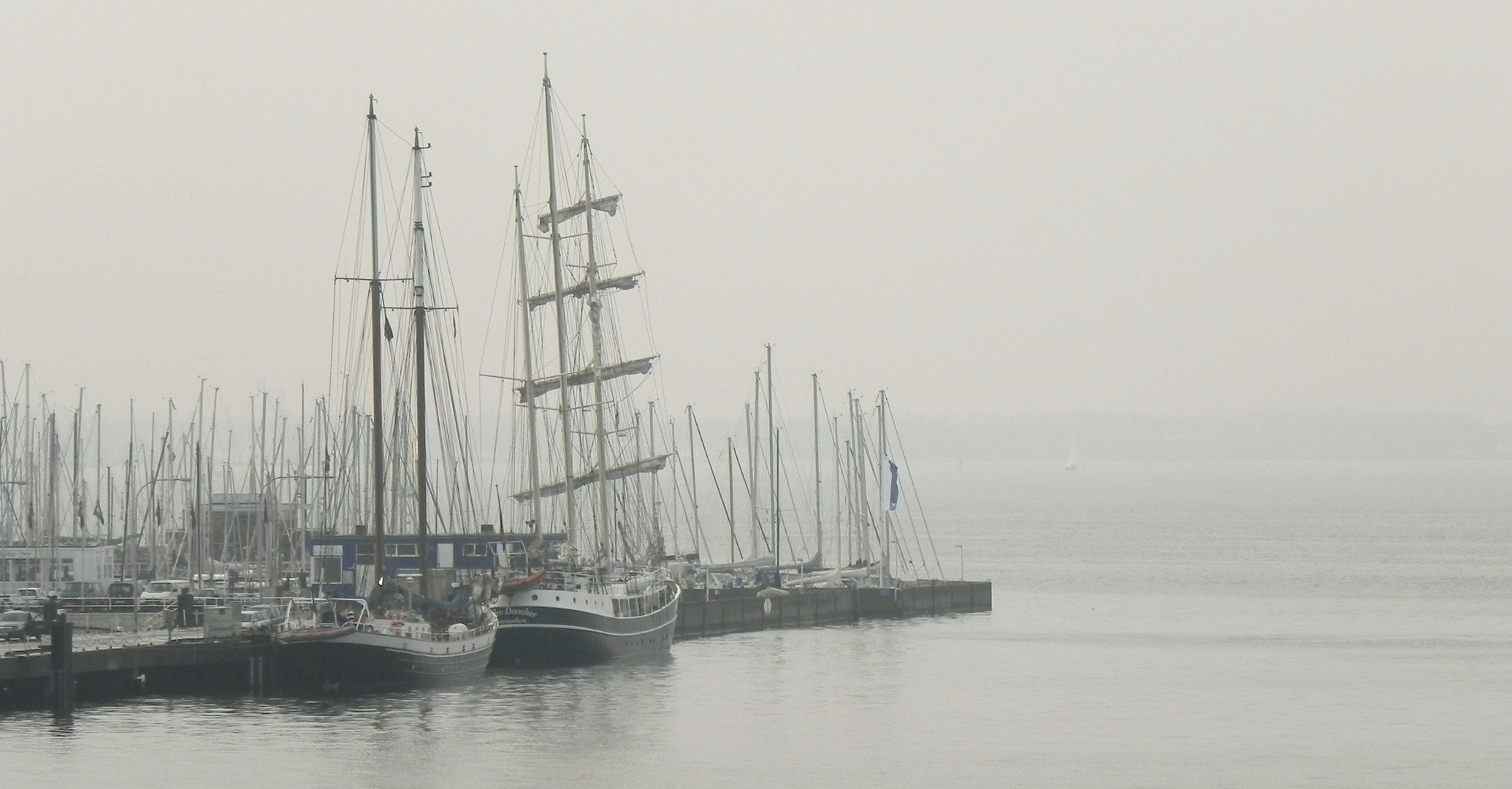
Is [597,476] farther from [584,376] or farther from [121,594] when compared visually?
[121,594]

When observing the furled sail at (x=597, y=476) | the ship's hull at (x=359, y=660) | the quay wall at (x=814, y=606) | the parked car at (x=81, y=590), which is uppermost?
the furled sail at (x=597, y=476)

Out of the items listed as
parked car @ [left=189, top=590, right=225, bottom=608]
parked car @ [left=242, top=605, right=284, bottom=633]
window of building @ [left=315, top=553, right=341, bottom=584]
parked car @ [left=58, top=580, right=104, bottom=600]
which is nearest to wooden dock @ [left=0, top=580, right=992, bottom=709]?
parked car @ [left=242, top=605, right=284, bottom=633]

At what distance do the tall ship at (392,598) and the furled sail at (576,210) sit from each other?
1056 centimetres

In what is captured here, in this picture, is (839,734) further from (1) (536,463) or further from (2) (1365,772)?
(1) (536,463)

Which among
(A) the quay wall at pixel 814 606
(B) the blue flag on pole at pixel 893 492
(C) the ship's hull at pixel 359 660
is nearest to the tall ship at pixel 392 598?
(C) the ship's hull at pixel 359 660

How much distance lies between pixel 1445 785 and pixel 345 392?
44.2 meters

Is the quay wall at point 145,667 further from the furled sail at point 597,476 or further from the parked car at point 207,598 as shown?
the furled sail at point 597,476

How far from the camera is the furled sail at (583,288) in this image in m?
81.9

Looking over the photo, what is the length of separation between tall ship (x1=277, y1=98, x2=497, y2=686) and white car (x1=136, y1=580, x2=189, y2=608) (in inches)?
349

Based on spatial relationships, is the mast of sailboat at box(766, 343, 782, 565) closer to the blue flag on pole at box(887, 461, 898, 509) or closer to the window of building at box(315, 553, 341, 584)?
the blue flag on pole at box(887, 461, 898, 509)

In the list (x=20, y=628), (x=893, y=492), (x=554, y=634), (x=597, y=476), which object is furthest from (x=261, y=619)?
(x=893, y=492)

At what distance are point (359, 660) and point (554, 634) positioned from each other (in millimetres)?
10702

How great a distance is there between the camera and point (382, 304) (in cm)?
6419

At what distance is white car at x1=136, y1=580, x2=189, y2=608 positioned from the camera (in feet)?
245
